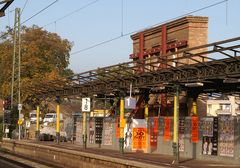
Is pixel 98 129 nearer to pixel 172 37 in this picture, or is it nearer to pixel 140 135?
pixel 140 135

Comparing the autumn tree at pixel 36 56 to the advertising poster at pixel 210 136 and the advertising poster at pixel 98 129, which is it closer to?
the advertising poster at pixel 98 129

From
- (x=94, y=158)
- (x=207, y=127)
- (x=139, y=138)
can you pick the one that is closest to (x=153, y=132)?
(x=139, y=138)

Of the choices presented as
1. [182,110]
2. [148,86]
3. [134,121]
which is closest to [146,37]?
[182,110]

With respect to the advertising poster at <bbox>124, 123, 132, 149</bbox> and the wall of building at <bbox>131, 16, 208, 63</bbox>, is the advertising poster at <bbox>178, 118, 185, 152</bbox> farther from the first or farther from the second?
the wall of building at <bbox>131, 16, 208, 63</bbox>

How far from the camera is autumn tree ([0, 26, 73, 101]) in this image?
6562 cm

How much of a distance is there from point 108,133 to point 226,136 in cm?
1343

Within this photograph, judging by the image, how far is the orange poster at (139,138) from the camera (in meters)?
31.7

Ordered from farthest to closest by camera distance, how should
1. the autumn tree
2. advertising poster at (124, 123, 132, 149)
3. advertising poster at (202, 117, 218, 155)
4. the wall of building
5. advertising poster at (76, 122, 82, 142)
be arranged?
1. the autumn tree
2. advertising poster at (76, 122, 82, 142)
3. the wall of building
4. advertising poster at (124, 123, 132, 149)
5. advertising poster at (202, 117, 218, 155)

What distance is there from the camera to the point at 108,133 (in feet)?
118

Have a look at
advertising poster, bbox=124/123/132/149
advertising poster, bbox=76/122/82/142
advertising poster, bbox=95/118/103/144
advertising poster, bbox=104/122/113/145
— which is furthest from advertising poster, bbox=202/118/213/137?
advertising poster, bbox=76/122/82/142

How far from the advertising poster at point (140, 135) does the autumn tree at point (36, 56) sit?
30377mm

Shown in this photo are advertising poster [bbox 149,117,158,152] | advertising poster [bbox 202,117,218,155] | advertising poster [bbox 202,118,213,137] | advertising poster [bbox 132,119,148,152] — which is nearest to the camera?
advertising poster [bbox 202,117,218,155]

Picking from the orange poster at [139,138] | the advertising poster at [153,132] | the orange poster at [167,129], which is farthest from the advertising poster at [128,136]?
the orange poster at [167,129]

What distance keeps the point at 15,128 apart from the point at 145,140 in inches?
1085
